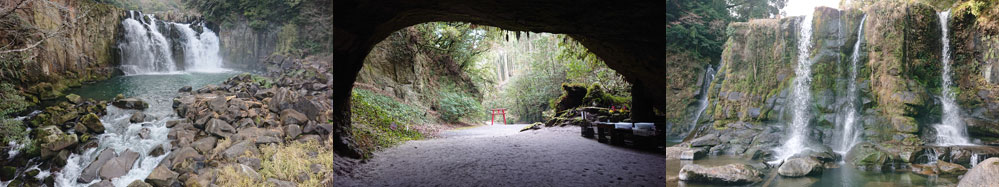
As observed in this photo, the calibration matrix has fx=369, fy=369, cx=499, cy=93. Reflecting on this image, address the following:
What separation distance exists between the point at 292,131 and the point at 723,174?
3.63 metres

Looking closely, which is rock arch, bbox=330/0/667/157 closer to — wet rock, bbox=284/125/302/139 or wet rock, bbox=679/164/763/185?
wet rock, bbox=284/125/302/139

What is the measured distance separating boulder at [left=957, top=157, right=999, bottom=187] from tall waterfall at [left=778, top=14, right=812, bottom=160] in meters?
0.99

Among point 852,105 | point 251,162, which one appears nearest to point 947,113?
point 852,105

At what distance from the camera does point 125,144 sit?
6.81 feet

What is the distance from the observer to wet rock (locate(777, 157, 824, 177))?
11.6ft

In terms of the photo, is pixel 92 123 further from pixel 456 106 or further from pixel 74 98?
pixel 456 106

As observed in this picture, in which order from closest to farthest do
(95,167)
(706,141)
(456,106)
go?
(95,167), (706,141), (456,106)

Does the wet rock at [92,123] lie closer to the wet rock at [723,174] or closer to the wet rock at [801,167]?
the wet rock at [723,174]

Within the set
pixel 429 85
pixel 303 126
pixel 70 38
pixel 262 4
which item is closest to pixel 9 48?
pixel 70 38

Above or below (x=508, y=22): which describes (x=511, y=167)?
below

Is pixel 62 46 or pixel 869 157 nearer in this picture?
pixel 62 46

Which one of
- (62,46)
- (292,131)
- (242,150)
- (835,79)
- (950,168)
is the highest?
(62,46)

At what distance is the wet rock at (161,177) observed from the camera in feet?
6.86

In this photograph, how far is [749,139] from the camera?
12.1 ft
